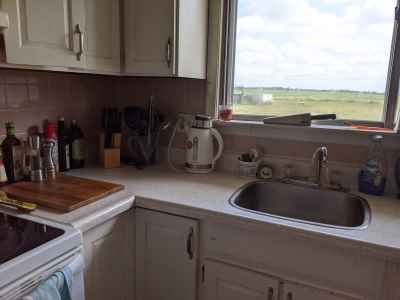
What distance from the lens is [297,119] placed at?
1.53 meters

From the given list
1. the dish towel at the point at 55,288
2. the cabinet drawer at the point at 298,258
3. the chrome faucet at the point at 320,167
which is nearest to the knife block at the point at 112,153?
the cabinet drawer at the point at 298,258

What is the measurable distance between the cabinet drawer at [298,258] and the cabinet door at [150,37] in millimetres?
762

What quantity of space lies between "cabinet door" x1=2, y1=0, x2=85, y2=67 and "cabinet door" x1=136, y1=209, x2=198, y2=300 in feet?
2.29

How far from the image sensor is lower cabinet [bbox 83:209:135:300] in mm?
1154

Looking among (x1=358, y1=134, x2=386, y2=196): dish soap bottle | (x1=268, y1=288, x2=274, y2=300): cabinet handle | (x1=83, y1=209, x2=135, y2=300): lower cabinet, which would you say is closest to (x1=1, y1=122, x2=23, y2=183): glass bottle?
(x1=83, y1=209, x2=135, y2=300): lower cabinet

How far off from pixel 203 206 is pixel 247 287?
1.11ft

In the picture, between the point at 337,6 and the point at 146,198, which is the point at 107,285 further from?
the point at 337,6

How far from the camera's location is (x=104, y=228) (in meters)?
1.20

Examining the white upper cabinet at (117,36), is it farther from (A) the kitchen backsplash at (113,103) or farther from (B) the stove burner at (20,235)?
(B) the stove burner at (20,235)

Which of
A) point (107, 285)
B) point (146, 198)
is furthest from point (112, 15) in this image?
point (107, 285)

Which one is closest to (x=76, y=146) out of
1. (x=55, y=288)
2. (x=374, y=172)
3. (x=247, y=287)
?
(x=55, y=288)

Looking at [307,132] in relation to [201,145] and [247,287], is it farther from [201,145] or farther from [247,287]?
[247,287]

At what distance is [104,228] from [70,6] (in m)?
0.88

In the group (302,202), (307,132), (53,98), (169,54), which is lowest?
(302,202)
